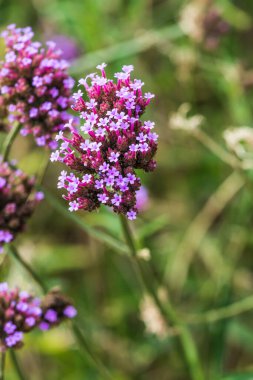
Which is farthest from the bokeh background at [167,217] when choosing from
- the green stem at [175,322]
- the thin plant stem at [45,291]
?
the thin plant stem at [45,291]

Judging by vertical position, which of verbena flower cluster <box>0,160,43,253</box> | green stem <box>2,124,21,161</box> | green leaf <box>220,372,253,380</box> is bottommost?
green leaf <box>220,372,253,380</box>

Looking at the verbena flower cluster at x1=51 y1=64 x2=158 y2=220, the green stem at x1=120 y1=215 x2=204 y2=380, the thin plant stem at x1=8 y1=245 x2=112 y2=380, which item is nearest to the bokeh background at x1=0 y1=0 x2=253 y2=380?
the green stem at x1=120 y1=215 x2=204 y2=380

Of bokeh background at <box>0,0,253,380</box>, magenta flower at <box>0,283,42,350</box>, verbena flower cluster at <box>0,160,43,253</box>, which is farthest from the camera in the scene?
bokeh background at <box>0,0,253,380</box>

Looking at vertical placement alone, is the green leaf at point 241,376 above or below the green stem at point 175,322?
below

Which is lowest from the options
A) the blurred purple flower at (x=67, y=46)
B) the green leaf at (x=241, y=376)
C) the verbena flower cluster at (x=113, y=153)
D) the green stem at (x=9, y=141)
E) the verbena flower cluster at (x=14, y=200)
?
the green leaf at (x=241, y=376)

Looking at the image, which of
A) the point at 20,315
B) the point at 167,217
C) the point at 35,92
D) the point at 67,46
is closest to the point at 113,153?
the point at 35,92

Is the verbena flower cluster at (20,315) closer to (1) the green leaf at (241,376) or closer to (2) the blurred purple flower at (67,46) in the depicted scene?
(1) the green leaf at (241,376)

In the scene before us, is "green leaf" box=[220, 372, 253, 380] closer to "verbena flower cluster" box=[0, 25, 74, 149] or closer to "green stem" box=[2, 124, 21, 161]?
"verbena flower cluster" box=[0, 25, 74, 149]
